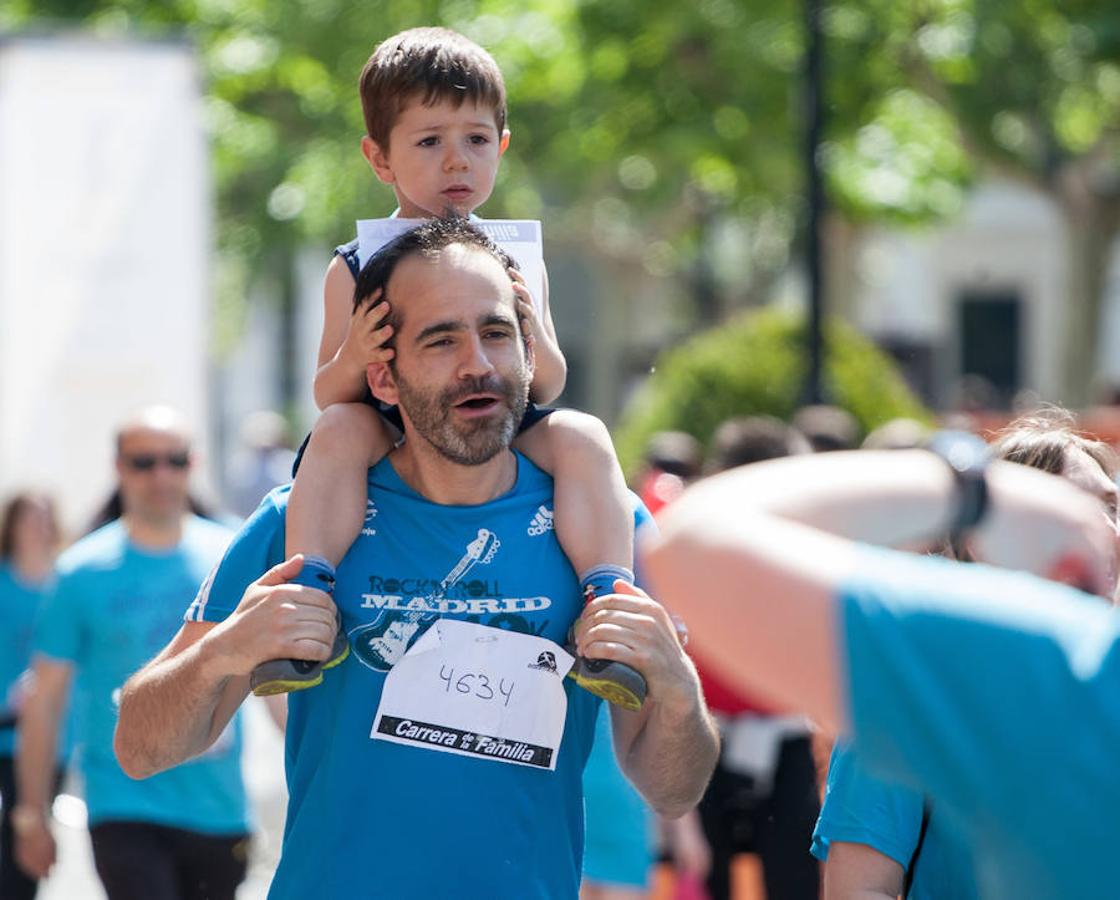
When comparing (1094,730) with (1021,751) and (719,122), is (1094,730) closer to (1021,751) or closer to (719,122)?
(1021,751)

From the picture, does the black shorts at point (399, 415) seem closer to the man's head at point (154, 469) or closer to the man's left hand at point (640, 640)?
the man's left hand at point (640, 640)

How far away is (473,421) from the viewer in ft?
11.0

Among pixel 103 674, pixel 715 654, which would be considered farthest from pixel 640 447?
pixel 715 654

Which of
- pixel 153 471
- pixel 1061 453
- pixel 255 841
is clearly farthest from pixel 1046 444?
pixel 255 841

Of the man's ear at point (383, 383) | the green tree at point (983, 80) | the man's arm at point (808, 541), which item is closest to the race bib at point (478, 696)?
the man's ear at point (383, 383)

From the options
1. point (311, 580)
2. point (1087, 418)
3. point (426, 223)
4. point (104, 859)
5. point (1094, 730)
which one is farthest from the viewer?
point (1087, 418)

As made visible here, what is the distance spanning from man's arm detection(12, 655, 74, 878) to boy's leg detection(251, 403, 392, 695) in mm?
3217

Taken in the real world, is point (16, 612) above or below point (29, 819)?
above

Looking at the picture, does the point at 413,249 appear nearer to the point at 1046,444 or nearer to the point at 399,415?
the point at 399,415

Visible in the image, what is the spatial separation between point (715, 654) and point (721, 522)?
14 cm

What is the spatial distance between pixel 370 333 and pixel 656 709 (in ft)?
2.59

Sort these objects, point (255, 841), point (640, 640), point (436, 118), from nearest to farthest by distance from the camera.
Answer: point (640, 640)
point (436, 118)
point (255, 841)

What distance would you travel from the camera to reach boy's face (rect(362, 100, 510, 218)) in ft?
12.8

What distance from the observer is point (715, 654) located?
1967 mm
